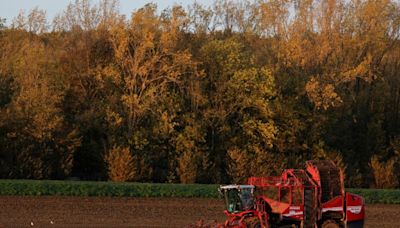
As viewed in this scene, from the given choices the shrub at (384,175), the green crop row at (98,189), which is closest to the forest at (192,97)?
the shrub at (384,175)

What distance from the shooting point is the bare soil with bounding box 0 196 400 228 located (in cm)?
3058

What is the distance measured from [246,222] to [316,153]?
36404 millimetres

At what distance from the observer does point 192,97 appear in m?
57.9

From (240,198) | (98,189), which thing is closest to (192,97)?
(98,189)

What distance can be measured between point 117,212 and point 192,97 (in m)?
23.9

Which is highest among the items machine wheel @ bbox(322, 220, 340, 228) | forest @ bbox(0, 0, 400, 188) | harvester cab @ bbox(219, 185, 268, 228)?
forest @ bbox(0, 0, 400, 188)

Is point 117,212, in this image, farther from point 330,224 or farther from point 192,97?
point 192,97

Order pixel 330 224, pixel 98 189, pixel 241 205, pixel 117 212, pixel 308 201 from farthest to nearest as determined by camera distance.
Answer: pixel 98 189 < pixel 117 212 < pixel 330 224 < pixel 241 205 < pixel 308 201

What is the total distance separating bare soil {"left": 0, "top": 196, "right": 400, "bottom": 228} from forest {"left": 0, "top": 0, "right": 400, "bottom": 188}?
12049 millimetres

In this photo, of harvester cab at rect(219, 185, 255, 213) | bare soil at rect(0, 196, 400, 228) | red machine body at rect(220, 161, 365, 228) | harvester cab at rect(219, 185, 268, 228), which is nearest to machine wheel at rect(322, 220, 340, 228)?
red machine body at rect(220, 161, 365, 228)

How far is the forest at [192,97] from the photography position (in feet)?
178

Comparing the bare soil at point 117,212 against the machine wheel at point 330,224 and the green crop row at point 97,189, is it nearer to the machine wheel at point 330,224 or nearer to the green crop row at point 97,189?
the green crop row at point 97,189

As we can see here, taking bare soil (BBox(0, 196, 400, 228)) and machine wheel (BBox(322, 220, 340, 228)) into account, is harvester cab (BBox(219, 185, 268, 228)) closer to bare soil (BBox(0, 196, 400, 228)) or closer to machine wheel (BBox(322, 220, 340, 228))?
machine wheel (BBox(322, 220, 340, 228))

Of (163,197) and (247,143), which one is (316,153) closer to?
(247,143)
